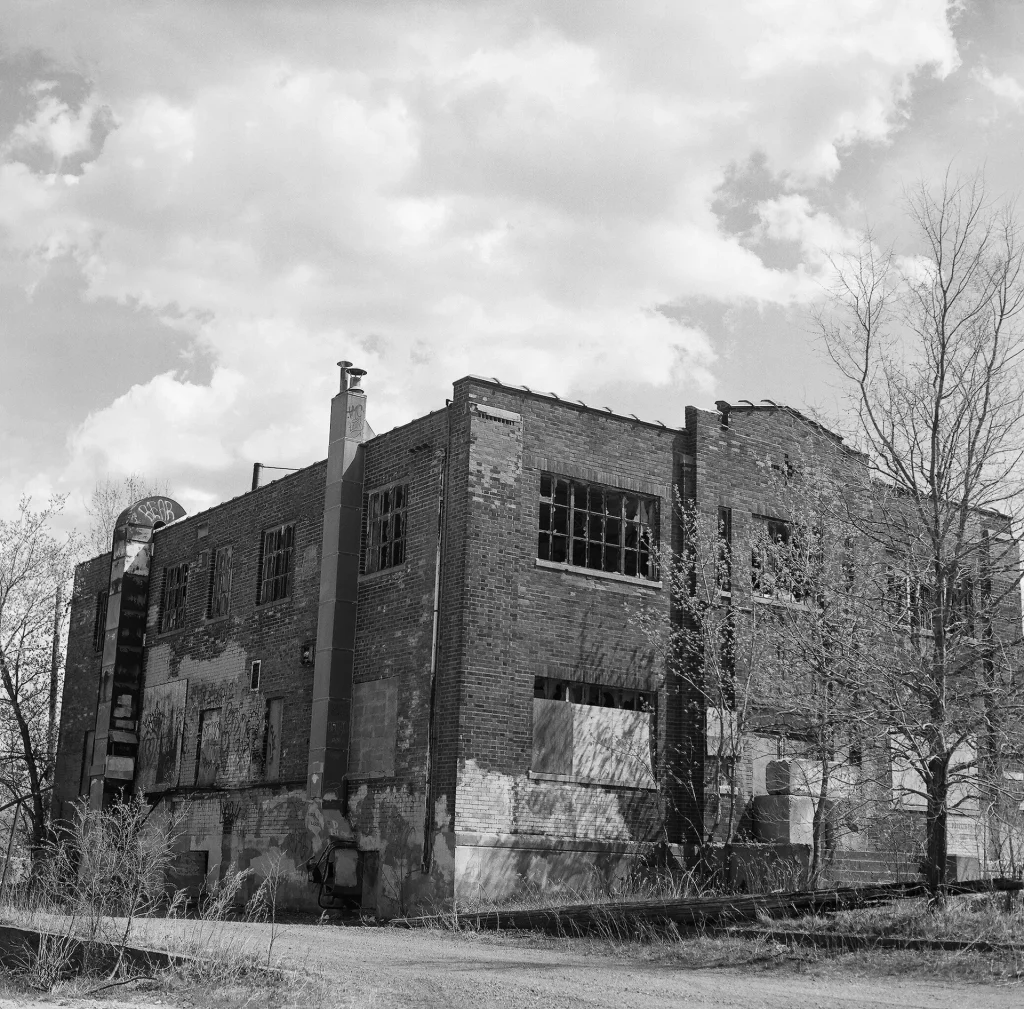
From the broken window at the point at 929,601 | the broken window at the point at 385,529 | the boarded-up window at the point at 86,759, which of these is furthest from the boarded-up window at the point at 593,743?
the boarded-up window at the point at 86,759

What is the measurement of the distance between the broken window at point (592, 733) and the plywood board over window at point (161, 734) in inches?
Result: 359

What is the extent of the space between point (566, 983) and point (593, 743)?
8560 mm

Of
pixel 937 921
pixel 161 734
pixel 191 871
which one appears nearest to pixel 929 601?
pixel 937 921

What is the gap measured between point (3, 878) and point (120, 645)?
372 inches

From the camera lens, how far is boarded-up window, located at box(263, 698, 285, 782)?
2234 cm

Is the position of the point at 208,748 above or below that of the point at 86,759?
above

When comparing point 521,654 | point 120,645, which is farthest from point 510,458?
point 120,645

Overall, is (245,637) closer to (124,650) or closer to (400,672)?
(124,650)

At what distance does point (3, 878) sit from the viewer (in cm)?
1816

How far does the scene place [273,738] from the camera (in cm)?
2266

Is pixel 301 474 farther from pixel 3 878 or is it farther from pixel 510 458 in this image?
pixel 3 878

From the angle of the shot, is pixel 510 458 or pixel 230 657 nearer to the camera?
pixel 510 458

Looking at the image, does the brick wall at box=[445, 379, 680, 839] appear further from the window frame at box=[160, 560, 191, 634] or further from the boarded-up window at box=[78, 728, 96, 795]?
the boarded-up window at box=[78, 728, 96, 795]

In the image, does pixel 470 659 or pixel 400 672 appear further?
pixel 400 672
